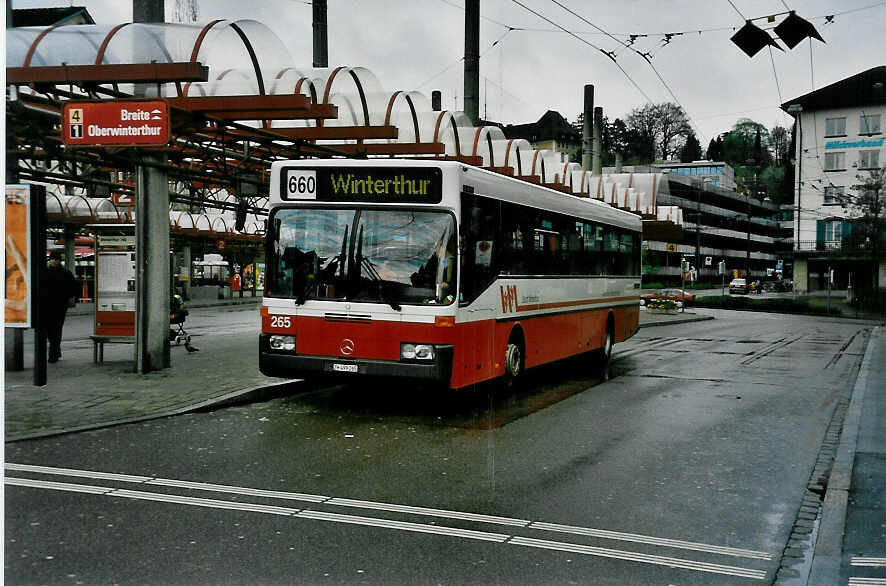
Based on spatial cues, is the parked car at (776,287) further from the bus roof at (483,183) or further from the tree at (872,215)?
the bus roof at (483,183)

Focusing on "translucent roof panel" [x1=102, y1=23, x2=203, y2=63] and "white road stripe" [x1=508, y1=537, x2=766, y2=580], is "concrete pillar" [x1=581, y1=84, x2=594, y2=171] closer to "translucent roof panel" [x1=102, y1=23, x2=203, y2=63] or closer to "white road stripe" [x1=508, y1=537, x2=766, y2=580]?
"translucent roof panel" [x1=102, y1=23, x2=203, y2=63]

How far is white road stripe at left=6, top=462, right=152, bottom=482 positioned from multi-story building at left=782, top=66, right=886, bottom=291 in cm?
6180

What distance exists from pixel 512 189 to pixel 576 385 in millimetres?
3867

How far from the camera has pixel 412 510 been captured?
653 centimetres

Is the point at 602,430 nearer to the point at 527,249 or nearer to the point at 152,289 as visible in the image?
the point at 527,249

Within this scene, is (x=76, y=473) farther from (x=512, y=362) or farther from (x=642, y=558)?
(x=512, y=362)

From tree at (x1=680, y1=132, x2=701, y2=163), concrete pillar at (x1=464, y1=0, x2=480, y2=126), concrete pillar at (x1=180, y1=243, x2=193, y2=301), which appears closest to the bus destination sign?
concrete pillar at (x1=464, y1=0, x2=480, y2=126)

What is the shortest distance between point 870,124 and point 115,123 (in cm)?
6770

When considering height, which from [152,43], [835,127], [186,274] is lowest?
[186,274]

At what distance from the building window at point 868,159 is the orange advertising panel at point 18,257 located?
64361 millimetres

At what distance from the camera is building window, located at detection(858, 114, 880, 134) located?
6638cm

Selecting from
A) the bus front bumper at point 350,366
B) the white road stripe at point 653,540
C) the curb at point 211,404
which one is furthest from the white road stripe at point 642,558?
the curb at point 211,404

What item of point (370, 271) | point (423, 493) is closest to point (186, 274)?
point (370, 271)

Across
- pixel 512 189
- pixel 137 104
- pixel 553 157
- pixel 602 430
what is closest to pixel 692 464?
pixel 602 430
